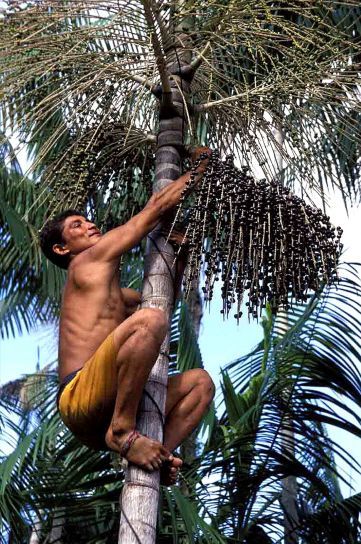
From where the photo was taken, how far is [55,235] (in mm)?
4875

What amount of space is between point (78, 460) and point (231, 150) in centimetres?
298

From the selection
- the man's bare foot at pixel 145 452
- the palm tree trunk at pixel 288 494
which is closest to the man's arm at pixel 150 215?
the man's bare foot at pixel 145 452

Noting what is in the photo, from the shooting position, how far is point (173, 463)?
3.91m

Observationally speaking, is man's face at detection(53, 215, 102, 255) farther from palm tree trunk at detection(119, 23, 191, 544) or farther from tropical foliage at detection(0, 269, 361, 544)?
tropical foliage at detection(0, 269, 361, 544)

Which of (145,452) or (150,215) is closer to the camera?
(145,452)

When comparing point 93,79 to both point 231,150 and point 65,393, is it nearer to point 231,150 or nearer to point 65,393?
point 231,150

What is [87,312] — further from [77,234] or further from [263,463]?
[263,463]

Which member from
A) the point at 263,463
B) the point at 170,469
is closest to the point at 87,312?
the point at 170,469

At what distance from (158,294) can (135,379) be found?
0.45m

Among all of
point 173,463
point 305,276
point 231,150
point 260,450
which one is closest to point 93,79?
point 231,150

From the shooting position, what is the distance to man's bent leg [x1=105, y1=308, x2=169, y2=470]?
12.4 feet

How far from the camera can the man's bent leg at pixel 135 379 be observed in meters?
3.77

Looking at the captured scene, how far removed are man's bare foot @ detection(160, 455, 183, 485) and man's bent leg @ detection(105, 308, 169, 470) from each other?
83 mm

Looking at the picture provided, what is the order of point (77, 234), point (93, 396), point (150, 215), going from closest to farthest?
point (93, 396) < point (150, 215) < point (77, 234)
